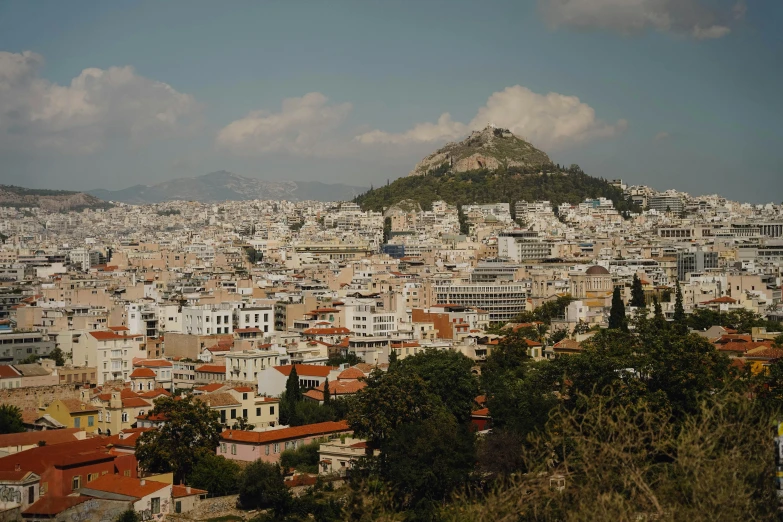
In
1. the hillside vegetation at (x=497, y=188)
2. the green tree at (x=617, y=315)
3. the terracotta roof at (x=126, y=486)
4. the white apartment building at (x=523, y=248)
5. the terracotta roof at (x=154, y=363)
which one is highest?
the hillside vegetation at (x=497, y=188)

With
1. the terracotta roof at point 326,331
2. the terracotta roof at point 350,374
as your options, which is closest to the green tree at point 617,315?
the terracotta roof at point 326,331

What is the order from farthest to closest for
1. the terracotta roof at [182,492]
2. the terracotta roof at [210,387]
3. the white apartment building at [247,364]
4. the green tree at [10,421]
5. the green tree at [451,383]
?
the white apartment building at [247,364] < the terracotta roof at [210,387] < the green tree at [451,383] < the green tree at [10,421] < the terracotta roof at [182,492]

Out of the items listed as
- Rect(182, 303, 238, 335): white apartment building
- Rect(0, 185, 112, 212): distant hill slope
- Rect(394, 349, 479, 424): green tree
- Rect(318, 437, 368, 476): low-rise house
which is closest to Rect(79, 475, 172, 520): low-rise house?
Rect(318, 437, 368, 476): low-rise house

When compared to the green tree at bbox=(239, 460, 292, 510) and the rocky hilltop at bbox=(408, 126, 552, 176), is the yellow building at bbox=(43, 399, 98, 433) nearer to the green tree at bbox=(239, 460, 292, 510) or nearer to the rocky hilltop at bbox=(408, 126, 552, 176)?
the green tree at bbox=(239, 460, 292, 510)

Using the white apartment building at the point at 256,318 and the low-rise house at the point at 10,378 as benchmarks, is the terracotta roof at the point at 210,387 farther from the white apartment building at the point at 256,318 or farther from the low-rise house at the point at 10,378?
the white apartment building at the point at 256,318

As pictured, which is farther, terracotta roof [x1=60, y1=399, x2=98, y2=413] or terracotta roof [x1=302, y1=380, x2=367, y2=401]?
terracotta roof [x1=302, y1=380, x2=367, y2=401]

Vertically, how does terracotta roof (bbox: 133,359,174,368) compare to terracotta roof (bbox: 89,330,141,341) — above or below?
below

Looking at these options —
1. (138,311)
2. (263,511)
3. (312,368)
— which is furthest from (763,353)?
(138,311)

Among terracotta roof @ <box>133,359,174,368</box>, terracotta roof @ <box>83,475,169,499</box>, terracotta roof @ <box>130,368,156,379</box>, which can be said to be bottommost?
terracotta roof @ <box>83,475,169,499</box>

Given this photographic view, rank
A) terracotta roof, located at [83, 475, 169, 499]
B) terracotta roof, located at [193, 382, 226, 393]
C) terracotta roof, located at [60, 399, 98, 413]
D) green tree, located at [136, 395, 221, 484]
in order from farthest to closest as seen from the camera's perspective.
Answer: terracotta roof, located at [193, 382, 226, 393]
terracotta roof, located at [60, 399, 98, 413]
green tree, located at [136, 395, 221, 484]
terracotta roof, located at [83, 475, 169, 499]
